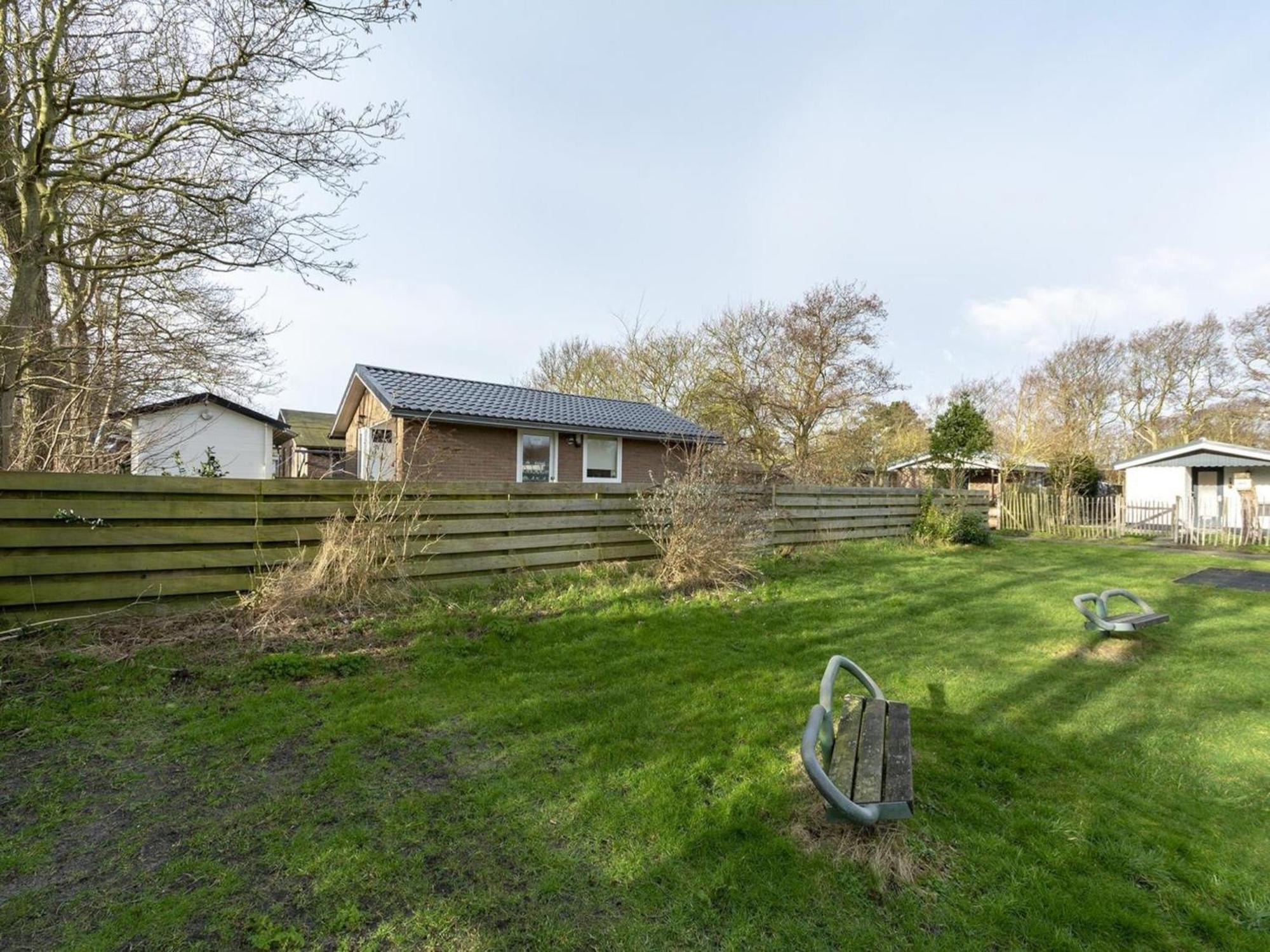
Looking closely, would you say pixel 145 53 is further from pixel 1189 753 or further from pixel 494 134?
pixel 1189 753

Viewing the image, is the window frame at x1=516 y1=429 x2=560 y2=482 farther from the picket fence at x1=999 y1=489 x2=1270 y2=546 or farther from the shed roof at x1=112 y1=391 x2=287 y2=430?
the picket fence at x1=999 y1=489 x2=1270 y2=546

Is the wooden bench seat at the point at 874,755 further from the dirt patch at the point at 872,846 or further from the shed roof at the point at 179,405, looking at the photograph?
the shed roof at the point at 179,405

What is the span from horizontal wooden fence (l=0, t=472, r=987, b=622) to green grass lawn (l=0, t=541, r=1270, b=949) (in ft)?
2.08

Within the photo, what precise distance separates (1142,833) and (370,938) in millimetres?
3594

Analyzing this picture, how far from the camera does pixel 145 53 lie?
255 inches

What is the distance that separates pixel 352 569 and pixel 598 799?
4220 millimetres

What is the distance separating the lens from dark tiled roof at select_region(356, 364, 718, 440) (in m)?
13.4

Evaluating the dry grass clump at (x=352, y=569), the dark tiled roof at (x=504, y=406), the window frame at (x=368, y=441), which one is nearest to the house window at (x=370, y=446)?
the window frame at (x=368, y=441)

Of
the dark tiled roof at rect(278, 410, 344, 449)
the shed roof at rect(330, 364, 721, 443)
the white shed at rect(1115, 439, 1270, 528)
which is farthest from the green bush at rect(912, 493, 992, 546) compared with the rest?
the dark tiled roof at rect(278, 410, 344, 449)

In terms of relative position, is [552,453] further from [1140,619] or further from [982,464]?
[982,464]

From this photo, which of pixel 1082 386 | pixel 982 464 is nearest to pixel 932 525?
pixel 982 464

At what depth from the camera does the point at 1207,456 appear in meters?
20.1

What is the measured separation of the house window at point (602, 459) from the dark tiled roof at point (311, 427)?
47.1ft

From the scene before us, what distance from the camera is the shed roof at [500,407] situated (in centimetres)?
1344
